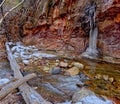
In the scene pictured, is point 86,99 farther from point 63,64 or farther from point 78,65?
point 63,64

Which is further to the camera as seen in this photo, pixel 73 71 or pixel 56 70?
pixel 56 70

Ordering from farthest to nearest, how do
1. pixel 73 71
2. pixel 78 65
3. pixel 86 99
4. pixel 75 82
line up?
pixel 78 65 < pixel 73 71 < pixel 75 82 < pixel 86 99

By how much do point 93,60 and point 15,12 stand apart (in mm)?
6546

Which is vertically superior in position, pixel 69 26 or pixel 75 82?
pixel 69 26

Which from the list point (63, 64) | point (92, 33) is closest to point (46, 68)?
point (63, 64)

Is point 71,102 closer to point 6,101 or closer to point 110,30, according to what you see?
point 6,101

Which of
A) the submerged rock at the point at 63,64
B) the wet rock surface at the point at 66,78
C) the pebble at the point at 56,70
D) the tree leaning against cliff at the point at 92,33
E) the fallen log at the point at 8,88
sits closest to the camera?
the fallen log at the point at 8,88

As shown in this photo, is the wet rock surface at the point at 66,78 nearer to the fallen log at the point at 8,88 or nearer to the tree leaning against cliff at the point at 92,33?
the fallen log at the point at 8,88

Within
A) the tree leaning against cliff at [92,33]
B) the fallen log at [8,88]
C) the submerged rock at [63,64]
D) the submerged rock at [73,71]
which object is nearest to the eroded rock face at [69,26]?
the tree leaning against cliff at [92,33]

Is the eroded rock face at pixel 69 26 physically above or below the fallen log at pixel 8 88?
above

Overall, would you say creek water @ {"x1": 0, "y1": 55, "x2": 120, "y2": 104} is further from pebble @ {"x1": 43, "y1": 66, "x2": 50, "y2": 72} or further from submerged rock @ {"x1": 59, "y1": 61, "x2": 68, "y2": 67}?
submerged rock @ {"x1": 59, "y1": 61, "x2": 68, "y2": 67}

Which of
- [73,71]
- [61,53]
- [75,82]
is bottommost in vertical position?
[75,82]

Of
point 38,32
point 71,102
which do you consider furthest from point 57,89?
point 38,32

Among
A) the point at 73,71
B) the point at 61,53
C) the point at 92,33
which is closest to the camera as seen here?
the point at 73,71
